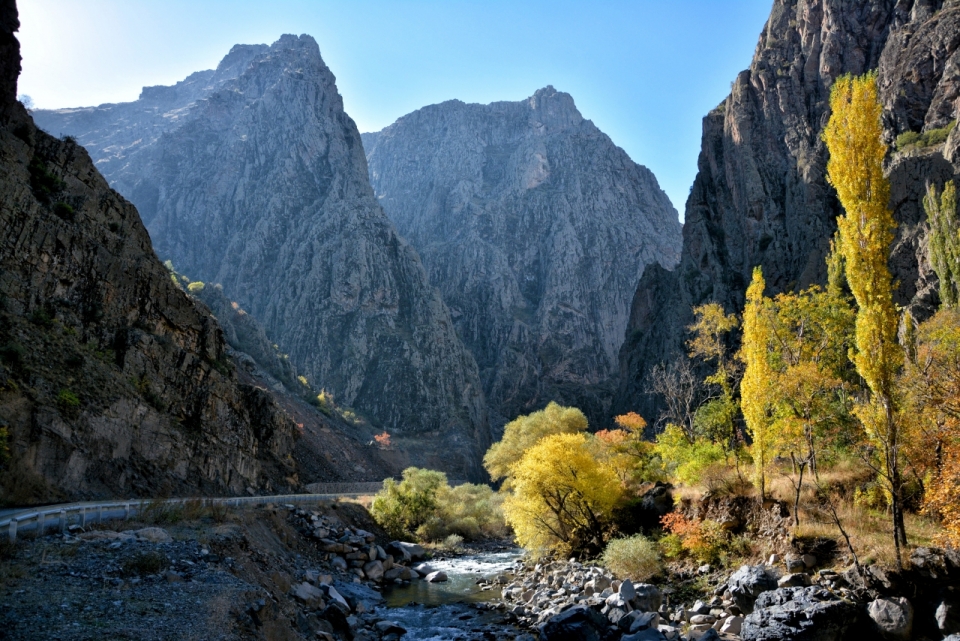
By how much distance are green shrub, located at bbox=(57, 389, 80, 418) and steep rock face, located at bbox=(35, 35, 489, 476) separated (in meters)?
80.3

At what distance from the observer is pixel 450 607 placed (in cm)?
2497

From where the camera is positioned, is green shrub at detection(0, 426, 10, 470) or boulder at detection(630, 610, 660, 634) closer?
boulder at detection(630, 610, 660, 634)

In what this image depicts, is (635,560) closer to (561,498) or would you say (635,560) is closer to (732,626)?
(561,498)

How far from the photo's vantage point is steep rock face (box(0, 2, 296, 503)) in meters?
24.0

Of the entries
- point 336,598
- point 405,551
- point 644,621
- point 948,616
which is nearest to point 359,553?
point 405,551

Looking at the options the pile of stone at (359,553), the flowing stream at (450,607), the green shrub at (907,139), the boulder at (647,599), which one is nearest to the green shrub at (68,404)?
the pile of stone at (359,553)

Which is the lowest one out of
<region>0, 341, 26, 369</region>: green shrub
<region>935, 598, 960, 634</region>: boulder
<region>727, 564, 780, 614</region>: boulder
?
<region>727, 564, 780, 614</region>: boulder

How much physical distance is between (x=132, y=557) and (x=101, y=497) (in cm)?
1367

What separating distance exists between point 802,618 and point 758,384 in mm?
9786

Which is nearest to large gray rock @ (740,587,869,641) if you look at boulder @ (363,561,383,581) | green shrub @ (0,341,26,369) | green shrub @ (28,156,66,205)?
boulder @ (363,561,383,581)

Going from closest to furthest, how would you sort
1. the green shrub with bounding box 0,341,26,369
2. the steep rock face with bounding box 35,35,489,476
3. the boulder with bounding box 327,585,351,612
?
the boulder with bounding box 327,585,351,612, the green shrub with bounding box 0,341,26,369, the steep rock face with bounding box 35,35,489,476

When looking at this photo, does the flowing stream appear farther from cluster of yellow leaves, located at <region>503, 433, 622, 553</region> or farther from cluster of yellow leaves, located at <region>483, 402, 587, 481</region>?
cluster of yellow leaves, located at <region>483, 402, 587, 481</region>

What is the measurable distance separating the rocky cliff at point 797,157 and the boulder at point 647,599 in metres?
38.3

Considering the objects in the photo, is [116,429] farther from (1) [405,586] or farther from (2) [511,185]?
(2) [511,185]
